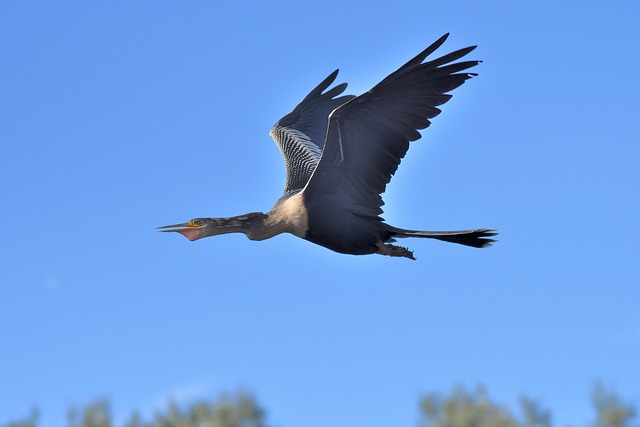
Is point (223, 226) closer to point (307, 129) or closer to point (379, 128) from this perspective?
point (379, 128)

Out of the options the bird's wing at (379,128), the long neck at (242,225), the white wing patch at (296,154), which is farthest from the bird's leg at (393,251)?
the white wing patch at (296,154)

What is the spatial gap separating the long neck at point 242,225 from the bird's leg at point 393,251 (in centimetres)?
95

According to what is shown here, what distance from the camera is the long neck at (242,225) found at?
24.3 feet

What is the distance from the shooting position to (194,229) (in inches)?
292

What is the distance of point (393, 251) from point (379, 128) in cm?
115

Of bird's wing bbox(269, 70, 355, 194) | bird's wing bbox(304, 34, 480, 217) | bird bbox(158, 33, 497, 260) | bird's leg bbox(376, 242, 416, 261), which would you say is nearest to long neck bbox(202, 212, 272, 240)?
bird bbox(158, 33, 497, 260)

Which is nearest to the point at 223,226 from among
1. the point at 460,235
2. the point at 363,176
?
the point at 363,176

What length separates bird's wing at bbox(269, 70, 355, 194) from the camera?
9195 millimetres

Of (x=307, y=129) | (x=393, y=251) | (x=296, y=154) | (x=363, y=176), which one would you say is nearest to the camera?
(x=363, y=176)

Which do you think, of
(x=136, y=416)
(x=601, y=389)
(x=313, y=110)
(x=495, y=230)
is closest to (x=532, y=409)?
(x=601, y=389)

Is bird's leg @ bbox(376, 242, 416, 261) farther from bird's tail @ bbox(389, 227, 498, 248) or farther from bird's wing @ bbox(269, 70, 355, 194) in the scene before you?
bird's wing @ bbox(269, 70, 355, 194)

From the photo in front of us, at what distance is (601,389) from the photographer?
3044 centimetres

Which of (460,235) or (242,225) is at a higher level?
(242,225)

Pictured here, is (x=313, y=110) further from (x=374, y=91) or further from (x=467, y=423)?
(x=467, y=423)
